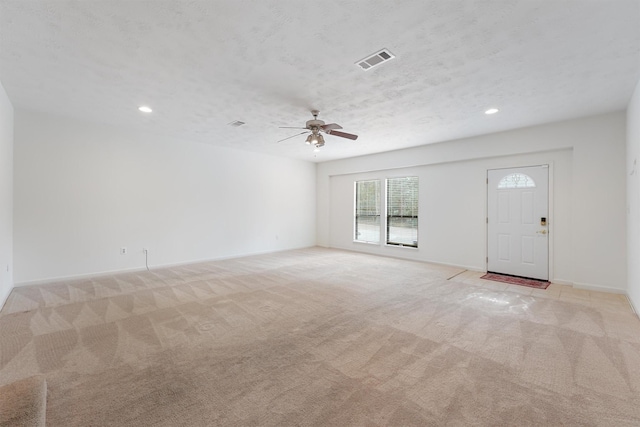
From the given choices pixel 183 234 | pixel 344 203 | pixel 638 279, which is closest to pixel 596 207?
pixel 638 279

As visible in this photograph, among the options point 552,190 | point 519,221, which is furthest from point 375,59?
point 519,221

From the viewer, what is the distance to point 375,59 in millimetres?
2873

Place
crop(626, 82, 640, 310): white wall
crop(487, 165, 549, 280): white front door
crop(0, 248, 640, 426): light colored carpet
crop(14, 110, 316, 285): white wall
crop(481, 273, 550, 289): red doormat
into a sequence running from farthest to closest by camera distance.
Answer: crop(487, 165, 549, 280): white front door
crop(481, 273, 550, 289): red doormat
crop(14, 110, 316, 285): white wall
crop(626, 82, 640, 310): white wall
crop(0, 248, 640, 426): light colored carpet

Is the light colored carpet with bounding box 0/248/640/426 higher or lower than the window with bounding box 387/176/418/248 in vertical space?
lower

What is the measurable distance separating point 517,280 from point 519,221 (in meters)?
1.13

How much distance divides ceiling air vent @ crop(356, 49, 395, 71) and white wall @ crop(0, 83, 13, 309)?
15.2 ft

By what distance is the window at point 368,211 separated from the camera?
26.2 feet

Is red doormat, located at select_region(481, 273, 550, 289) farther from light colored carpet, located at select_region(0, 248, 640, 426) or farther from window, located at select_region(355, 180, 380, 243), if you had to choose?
window, located at select_region(355, 180, 380, 243)

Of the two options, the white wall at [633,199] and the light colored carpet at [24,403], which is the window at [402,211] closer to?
the white wall at [633,199]

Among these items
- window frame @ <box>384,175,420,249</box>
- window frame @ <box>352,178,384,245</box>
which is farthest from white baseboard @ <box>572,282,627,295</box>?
window frame @ <box>352,178,384,245</box>

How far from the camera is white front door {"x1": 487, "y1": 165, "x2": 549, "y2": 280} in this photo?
5.11 m

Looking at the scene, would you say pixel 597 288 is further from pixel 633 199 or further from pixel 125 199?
pixel 125 199

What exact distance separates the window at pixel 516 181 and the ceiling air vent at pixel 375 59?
4.13 meters

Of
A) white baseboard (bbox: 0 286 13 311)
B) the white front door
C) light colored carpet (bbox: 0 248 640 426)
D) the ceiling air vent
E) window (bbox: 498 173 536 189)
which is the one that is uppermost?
the ceiling air vent
